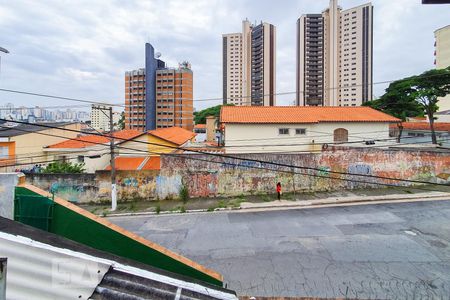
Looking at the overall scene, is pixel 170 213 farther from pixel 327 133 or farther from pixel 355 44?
pixel 355 44

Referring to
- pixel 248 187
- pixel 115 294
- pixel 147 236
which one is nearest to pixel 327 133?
pixel 248 187

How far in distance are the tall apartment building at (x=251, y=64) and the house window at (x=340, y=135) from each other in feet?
177

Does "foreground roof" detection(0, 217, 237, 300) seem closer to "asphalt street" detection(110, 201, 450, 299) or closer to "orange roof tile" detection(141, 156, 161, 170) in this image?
"asphalt street" detection(110, 201, 450, 299)

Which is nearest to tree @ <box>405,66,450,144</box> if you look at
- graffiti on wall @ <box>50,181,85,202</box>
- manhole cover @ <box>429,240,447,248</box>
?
manhole cover @ <box>429,240,447,248</box>

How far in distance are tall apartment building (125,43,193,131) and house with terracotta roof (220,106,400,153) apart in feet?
179

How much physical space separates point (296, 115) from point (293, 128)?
1642 millimetres

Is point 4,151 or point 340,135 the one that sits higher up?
point 340,135

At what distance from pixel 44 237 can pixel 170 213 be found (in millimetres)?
13026

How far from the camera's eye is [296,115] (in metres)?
23.7

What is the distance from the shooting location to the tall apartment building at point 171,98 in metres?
77.8

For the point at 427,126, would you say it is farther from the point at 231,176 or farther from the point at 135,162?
the point at 135,162

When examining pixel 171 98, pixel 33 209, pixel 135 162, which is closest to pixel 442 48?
pixel 171 98

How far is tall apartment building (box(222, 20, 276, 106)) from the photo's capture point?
87188mm

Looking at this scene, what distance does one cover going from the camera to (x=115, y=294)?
228 centimetres
